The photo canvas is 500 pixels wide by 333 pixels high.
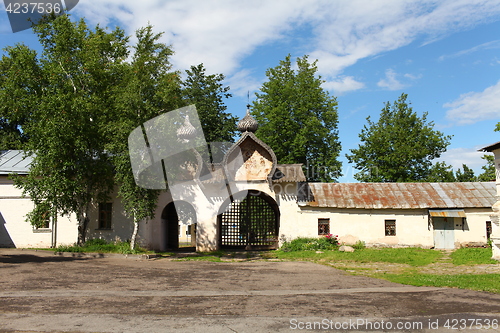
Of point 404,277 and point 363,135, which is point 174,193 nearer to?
point 404,277

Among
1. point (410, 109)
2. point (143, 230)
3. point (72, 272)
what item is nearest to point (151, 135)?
point (143, 230)

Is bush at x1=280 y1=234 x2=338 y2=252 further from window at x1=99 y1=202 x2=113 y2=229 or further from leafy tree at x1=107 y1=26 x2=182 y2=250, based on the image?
window at x1=99 y1=202 x2=113 y2=229

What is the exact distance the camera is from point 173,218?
23.8m

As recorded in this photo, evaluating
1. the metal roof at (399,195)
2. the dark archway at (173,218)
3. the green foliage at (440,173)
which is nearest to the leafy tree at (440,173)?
the green foliage at (440,173)

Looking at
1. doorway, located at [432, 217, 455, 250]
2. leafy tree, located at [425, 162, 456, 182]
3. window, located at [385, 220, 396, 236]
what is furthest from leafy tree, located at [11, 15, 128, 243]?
leafy tree, located at [425, 162, 456, 182]

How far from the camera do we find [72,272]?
510 inches

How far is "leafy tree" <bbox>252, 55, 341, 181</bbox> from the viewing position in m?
32.1

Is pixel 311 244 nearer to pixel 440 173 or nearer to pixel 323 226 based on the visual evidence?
pixel 323 226

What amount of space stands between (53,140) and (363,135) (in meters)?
26.1

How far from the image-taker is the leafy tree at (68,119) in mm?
18281

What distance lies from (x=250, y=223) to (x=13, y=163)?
14.3 m

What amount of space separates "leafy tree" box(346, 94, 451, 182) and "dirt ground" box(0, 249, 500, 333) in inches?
840

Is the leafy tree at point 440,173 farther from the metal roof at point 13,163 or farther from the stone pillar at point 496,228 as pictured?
the metal roof at point 13,163

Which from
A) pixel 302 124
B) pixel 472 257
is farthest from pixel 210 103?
pixel 472 257
